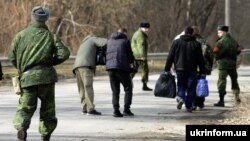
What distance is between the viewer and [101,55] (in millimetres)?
13461

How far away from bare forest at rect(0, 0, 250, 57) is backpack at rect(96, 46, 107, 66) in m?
17.6

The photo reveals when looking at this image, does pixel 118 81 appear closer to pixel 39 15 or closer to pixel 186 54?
pixel 186 54

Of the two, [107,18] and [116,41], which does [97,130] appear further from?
[107,18]

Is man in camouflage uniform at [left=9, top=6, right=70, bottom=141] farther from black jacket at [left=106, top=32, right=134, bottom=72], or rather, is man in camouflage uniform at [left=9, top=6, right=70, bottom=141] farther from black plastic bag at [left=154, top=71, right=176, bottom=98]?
black plastic bag at [left=154, top=71, right=176, bottom=98]

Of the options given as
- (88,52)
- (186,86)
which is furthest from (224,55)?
(88,52)

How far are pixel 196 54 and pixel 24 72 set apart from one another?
549cm

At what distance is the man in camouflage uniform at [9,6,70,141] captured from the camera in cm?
919

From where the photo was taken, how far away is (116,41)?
13.2 m

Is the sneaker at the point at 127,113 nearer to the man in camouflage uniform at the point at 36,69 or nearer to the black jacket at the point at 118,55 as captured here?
the black jacket at the point at 118,55

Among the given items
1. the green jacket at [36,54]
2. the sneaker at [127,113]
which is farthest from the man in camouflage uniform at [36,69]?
the sneaker at [127,113]

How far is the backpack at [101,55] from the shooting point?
527 inches

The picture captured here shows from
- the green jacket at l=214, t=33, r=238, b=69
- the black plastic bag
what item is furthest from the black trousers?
the green jacket at l=214, t=33, r=238, b=69

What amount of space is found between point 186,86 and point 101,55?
1933mm

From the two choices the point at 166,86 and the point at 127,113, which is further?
the point at 166,86
